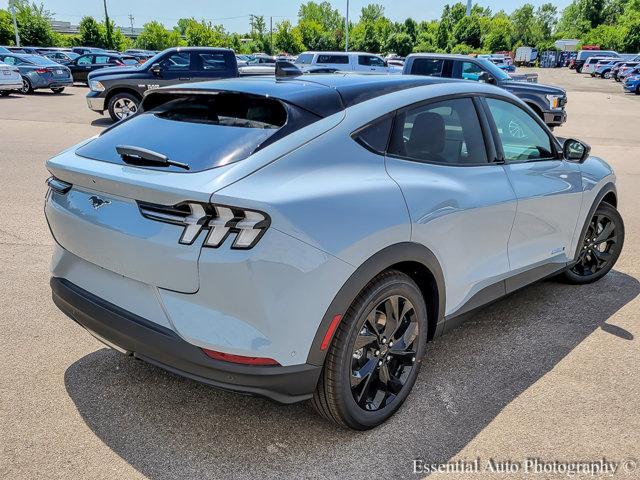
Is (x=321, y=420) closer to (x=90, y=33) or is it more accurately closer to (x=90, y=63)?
(x=90, y=63)

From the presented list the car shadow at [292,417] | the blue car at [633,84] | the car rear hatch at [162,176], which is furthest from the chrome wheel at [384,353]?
the blue car at [633,84]

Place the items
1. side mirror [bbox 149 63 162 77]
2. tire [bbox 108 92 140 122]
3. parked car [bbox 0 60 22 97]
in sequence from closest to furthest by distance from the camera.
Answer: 1. tire [bbox 108 92 140 122]
2. side mirror [bbox 149 63 162 77]
3. parked car [bbox 0 60 22 97]

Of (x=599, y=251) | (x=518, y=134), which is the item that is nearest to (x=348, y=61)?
(x=599, y=251)

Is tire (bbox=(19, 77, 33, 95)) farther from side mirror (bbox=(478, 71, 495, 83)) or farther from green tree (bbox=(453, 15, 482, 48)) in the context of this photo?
green tree (bbox=(453, 15, 482, 48))

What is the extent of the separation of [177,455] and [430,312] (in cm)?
147

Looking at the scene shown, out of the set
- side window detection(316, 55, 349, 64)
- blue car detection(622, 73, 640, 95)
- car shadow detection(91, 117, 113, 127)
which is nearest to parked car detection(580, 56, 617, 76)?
blue car detection(622, 73, 640, 95)

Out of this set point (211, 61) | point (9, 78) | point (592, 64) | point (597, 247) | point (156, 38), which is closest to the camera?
point (597, 247)

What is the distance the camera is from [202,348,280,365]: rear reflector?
87.3 inches

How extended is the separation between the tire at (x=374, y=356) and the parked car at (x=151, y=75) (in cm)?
1179

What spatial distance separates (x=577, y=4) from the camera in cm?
10175

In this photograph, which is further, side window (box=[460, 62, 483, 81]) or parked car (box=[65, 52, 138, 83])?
parked car (box=[65, 52, 138, 83])

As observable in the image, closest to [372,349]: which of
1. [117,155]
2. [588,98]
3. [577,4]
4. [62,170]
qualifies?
[117,155]

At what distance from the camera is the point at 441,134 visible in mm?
3125

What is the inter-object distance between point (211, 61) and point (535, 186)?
39.9 ft
